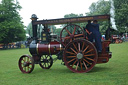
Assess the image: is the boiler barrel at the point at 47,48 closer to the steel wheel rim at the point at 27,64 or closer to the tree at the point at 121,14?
the steel wheel rim at the point at 27,64

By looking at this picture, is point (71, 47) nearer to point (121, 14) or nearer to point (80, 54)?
point (80, 54)

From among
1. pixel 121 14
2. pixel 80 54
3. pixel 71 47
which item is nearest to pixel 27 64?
pixel 71 47

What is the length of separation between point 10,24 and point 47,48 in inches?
1069

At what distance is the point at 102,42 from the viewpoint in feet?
23.7

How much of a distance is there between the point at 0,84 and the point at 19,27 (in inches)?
1156

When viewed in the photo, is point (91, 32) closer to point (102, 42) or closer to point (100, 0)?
point (102, 42)

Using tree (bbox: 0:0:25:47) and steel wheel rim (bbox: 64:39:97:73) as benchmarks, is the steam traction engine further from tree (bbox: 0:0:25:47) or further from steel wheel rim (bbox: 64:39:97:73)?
tree (bbox: 0:0:25:47)

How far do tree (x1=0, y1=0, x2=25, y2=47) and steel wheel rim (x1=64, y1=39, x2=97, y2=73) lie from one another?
2601 cm

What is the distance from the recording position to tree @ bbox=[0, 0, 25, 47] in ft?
105

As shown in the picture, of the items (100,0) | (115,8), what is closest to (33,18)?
(115,8)

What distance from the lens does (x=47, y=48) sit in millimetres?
7582

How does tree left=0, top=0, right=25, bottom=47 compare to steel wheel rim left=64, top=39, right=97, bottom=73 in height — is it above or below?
above

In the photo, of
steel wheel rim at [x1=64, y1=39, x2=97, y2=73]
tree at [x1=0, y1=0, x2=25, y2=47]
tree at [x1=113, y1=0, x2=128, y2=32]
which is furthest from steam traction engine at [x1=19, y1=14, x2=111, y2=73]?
tree at [x1=113, y1=0, x2=128, y2=32]

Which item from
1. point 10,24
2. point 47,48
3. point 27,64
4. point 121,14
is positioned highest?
point 121,14
